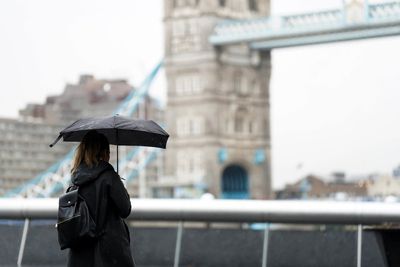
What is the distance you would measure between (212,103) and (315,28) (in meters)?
8.34

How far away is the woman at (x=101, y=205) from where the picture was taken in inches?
208

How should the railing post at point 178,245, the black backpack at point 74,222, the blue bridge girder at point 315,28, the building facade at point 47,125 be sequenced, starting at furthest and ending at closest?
the building facade at point 47,125 < the blue bridge girder at point 315,28 < the railing post at point 178,245 < the black backpack at point 74,222

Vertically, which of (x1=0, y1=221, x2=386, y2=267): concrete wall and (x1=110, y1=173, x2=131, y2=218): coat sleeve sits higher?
(x1=110, y1=173, x2=131, y2=218): coat sleeve

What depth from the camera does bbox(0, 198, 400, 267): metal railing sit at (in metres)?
7.47

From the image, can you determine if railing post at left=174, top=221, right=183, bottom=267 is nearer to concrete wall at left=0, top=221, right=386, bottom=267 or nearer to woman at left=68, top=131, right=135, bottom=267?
concrete wall at left=0, top=221, right=386, bottom=267

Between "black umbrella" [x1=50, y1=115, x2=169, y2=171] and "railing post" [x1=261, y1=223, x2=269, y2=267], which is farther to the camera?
"railing post" [x1=261, y1=223, x2=269, y2=267]

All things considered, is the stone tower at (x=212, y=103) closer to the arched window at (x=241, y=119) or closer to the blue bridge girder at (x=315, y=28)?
the arched window at (x=241, y=119)

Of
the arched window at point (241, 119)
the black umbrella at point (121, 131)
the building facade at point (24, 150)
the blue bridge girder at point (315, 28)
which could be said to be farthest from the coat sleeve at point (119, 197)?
the building facade at point (24, 150)

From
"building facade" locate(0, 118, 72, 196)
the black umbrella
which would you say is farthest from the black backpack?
"building facade" locate(0, 118, 72, 196)

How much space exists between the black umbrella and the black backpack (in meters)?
0.31

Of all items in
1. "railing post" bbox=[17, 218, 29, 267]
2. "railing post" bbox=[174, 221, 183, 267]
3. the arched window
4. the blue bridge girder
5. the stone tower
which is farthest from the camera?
the arched window

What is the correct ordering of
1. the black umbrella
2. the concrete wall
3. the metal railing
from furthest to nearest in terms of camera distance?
the concrete wall, the metal railing, the black umbrella

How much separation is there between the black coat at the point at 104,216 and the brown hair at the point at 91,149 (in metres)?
0.03

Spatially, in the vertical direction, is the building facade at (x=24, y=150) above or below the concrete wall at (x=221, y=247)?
above
